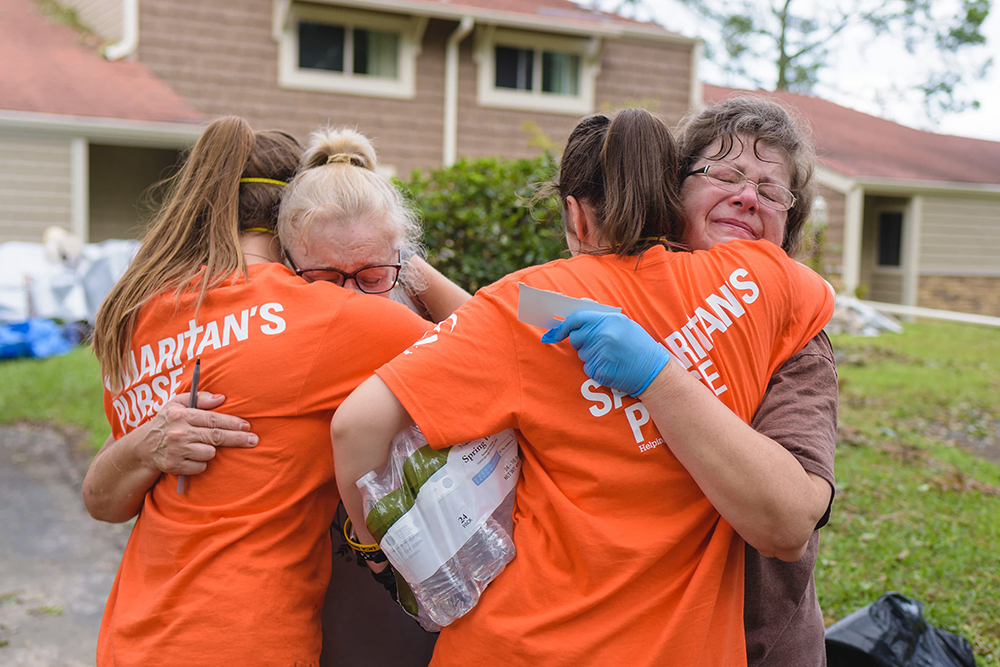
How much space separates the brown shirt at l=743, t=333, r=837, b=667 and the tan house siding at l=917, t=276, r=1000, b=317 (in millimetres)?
19370

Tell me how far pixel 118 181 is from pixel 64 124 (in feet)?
8.74

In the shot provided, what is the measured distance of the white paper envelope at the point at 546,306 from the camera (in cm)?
146

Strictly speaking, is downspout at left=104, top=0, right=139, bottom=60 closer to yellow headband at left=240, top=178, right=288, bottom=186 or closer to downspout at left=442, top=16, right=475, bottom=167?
downspout at left=442, top=16, right=475, bottom=167

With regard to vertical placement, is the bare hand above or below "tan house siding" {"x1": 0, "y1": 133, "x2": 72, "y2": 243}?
below

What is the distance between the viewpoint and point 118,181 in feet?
49.2

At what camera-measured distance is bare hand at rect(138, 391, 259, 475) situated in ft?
5.62

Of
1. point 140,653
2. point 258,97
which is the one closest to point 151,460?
point 140,653

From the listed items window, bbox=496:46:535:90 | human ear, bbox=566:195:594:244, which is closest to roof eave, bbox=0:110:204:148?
window, bbox=496:46:535:90

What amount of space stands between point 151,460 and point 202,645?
0.44 m

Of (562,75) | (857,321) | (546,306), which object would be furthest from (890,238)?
(546,306)

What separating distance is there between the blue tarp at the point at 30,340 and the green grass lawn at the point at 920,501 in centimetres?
913

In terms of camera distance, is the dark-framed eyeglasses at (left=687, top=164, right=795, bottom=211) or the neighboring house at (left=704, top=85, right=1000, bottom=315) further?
the neighboring house at (left=704, top=85, right=1000, bottom=315)

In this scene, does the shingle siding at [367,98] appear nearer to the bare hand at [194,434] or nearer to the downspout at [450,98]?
the downspout at [450,98]

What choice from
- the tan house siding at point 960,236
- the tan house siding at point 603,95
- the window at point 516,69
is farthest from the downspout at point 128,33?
the tan house siding at point 960,236
